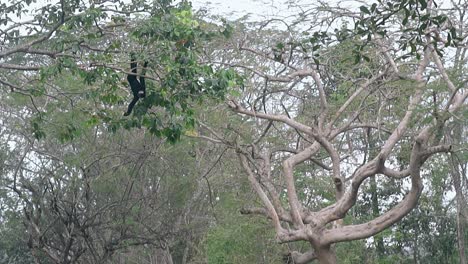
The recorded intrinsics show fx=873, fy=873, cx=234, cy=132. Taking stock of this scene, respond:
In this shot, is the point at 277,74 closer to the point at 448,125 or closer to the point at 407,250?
the point at 448,125

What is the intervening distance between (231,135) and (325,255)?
2.80 metres

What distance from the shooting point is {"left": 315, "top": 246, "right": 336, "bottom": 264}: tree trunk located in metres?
11.9

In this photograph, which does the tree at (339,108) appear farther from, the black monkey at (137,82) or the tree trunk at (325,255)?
the black monkey at (137,82)

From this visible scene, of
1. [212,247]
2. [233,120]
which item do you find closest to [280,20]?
[233,120]

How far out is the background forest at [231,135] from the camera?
30.0 ft

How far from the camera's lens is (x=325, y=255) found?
12.0m

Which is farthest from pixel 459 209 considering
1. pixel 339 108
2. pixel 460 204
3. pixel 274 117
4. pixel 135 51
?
pixel 135 51

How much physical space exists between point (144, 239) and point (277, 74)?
5010 mm

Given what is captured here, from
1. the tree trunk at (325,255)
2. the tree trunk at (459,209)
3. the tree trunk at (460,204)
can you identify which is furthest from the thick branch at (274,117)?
the tree trunk at (459,209)

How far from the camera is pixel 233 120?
13.9 m

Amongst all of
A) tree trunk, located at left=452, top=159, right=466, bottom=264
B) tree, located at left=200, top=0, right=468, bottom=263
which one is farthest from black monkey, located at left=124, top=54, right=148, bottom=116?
tree trunk, located at left=452, top=159, right=466, bottom=264

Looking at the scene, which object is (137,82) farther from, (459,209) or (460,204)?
(460,204)

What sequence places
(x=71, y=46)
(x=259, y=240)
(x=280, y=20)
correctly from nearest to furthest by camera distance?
(x=71, y=46) < (x=280, y=20) < (x=259, y=240)

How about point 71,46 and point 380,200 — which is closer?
point 71,46
